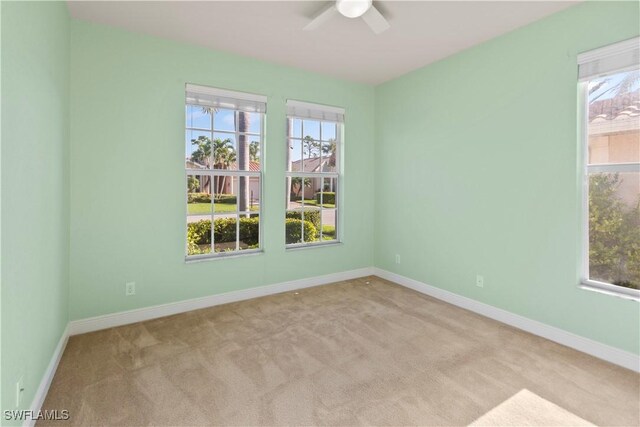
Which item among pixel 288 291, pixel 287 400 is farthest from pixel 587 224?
pixel 288 291

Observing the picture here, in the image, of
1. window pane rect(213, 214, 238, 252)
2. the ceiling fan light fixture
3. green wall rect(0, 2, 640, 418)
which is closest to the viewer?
green wall rect(0, 2, 640, 418)

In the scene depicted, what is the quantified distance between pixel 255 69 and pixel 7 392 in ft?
11.1

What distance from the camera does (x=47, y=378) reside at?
6.97 ft

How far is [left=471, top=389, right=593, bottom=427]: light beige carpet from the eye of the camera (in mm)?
1832

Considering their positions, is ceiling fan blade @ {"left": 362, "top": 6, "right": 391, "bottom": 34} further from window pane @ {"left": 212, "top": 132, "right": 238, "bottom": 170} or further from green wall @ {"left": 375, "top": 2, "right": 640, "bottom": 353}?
window pane @ {"left": 212, "top": 132, "right": 238, "bottom": 170}

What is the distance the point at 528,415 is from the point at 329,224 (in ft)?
10.1

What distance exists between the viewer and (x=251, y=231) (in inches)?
159

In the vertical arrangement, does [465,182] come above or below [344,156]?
below

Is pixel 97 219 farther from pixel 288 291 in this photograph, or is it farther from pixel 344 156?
pixel 344 156

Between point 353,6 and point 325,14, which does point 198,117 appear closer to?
point 325,14

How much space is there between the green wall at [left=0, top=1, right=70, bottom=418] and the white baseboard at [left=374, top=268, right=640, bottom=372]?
356 centimetres

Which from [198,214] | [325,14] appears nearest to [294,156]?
[198,214]

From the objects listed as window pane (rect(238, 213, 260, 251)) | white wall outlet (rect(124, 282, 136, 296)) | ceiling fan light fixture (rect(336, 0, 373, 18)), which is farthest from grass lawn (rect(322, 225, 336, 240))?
ceiling fan light fixture (rect(336, 0, 373, 18))

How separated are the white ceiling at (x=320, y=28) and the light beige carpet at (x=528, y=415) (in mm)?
2856
